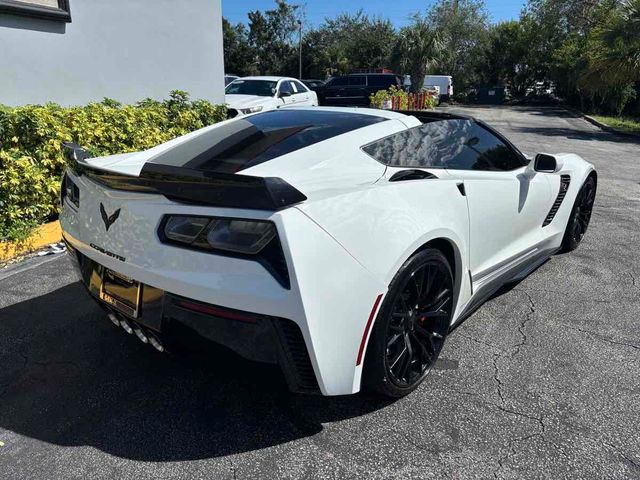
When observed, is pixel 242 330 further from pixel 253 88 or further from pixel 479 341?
pixel 253 88

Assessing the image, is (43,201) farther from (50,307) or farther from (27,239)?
(50,307)

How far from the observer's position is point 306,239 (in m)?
1.98

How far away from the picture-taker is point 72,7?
6.76 m

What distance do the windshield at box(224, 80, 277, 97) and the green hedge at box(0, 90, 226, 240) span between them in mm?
7769

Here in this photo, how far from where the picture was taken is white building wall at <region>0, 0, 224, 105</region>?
6.35 metres

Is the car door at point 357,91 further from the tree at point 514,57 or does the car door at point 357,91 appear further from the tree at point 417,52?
the tree at point 514,57

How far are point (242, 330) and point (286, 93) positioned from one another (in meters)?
12.8

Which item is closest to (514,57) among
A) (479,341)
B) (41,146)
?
(41,146)

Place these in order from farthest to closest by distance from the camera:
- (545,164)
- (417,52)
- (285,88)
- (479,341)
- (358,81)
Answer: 1. (417,52)
2. (358,81)
3. (285,88)
4. (545,164)
5. (479,341)

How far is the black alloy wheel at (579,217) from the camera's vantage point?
468 cm

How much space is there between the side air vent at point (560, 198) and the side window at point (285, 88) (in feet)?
34.9

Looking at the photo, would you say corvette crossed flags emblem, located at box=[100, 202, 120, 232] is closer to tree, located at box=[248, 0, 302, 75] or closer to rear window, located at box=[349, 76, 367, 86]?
rear window, located at box=[349, 76, 367, 86]

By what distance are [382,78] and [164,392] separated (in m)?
23.3

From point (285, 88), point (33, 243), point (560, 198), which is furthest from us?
point (285, 88)
